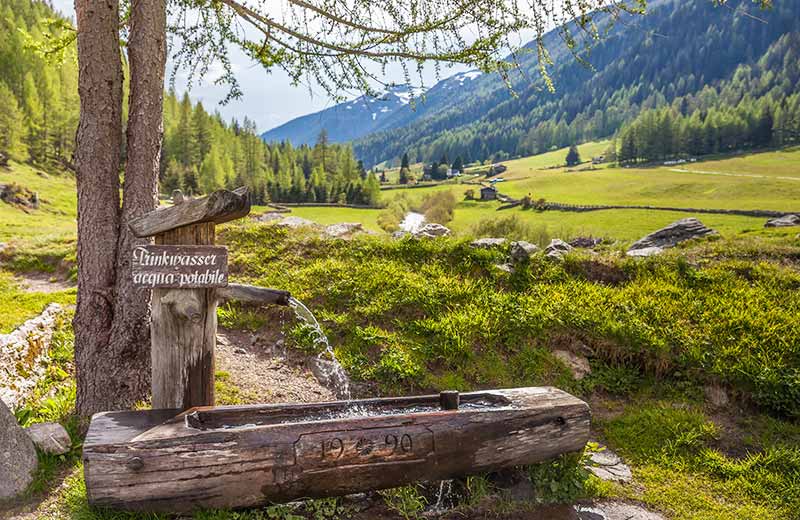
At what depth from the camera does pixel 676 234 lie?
Answer: 10906 millimetres

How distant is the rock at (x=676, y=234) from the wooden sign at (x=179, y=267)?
A: 997cm

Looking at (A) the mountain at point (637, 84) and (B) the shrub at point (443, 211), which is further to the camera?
(A) the mountain at point (637, 84)

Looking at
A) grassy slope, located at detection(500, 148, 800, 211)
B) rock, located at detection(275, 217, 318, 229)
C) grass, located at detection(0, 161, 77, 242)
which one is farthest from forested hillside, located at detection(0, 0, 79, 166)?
grassy slope, located at detection(500, 148, 800, 211)

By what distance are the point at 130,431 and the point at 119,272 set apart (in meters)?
1.99

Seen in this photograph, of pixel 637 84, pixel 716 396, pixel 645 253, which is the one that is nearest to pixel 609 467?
pixel 716 396

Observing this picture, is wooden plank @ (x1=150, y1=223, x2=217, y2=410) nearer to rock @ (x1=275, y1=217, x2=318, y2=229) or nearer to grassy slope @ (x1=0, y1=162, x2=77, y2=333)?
grassy slope @ (x1=0, y1=162, x2=77, y2=333)

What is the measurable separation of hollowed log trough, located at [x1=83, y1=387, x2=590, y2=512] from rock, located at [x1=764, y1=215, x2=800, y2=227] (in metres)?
11.0

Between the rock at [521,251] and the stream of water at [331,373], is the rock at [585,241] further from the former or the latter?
the stream of water at [331,373]

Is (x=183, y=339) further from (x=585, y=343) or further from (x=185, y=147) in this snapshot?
(x=185, y=147)

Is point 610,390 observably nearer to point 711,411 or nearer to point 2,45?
point 711,411

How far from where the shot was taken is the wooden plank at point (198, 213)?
3252mm

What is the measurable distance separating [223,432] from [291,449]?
0.52 metres

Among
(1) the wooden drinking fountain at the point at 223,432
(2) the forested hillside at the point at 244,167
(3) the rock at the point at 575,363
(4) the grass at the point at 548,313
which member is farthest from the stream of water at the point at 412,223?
(2) the forested hillside at the point at 244,167

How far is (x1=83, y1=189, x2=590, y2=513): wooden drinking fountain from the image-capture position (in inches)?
122
